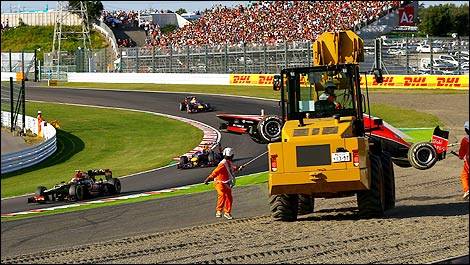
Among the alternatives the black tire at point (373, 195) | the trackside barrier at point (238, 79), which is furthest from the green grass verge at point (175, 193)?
the trackside barrier at point (238, 79)

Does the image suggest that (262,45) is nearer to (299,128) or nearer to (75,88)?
(75,88)

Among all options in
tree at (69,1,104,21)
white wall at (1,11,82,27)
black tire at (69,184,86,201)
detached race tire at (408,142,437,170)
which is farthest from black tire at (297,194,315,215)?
white wall at (1,11,82,27)

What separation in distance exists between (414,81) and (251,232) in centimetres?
3089

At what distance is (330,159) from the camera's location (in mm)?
13445

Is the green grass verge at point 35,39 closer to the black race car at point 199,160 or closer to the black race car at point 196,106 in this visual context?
the black race car at point 196,106

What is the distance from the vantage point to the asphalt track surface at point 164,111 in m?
22.5

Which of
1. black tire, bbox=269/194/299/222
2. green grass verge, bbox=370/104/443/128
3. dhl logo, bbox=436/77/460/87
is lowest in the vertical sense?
black tire, bbox=269/194/299/222

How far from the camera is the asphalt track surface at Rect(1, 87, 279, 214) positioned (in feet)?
73.9

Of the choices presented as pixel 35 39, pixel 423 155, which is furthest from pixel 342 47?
pixel 35 39

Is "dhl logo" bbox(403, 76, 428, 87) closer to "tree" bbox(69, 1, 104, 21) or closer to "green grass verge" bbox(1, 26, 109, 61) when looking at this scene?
"green grass verge" bbox(1, 26, 109, 61)

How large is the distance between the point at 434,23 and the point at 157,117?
16.9 m

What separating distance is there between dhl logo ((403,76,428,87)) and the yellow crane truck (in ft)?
92.0

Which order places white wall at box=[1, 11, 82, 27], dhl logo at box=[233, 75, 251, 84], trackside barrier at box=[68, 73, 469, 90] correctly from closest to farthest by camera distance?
trackside barrier at box=[68, 73, 469, 90] < dhl logo at box=[233, 75, 251, 84] < white wall at box=[1, 11, 82, 27]

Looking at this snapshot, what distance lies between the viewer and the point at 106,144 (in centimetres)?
3341
